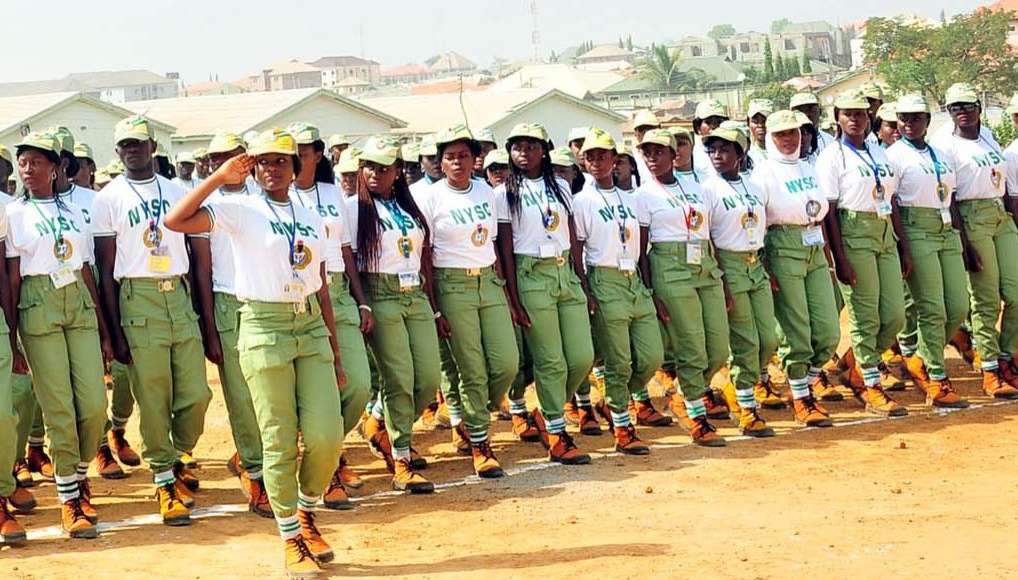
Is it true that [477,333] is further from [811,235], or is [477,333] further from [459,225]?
[811,235]

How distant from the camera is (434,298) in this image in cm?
1038

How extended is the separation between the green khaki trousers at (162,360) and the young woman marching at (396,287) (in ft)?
4.09

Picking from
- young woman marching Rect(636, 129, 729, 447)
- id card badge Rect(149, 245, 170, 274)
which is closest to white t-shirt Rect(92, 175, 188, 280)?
id card badge Rect(149, 245, 170, 274)

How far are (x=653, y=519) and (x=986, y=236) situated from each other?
524 centimetres

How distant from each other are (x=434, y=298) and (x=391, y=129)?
39810mm

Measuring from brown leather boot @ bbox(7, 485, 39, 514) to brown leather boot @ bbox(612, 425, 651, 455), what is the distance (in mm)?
4027

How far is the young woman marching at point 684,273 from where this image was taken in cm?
1106

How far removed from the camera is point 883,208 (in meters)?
11.9

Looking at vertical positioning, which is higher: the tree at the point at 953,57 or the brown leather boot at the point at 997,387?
the tree at the point at 953,57

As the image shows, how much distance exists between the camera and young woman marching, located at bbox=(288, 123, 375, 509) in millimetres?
9398

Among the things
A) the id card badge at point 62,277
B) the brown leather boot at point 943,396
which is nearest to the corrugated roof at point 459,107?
the brown leather boot at point 943,396

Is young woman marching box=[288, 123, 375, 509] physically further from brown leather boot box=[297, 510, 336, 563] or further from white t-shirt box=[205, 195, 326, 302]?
white t-shirt box=[205, 195, 326, 302]

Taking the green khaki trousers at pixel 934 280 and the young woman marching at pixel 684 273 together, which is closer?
the young woman marching at pixel 684 273

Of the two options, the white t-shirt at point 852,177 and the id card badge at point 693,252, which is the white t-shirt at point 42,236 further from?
the white t-shirt at point 852,177
